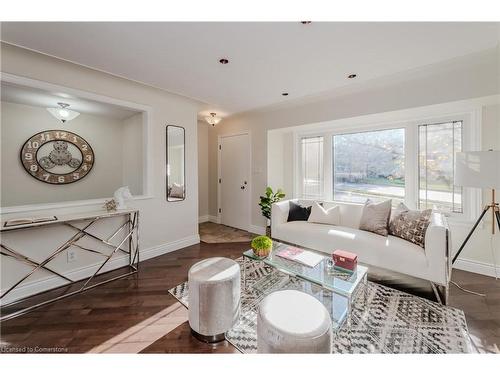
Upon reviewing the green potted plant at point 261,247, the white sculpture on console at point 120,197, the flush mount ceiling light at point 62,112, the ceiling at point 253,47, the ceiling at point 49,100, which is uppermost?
the ceiling at point 253,47

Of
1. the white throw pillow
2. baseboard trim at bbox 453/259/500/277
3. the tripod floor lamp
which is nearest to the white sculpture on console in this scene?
the white throw pillow

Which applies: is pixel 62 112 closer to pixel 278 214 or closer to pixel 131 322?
pixel 131 322

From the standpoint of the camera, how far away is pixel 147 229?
3.07 m

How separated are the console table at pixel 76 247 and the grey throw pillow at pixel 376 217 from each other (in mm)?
3014

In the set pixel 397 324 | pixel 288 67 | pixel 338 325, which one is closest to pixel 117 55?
pixel 288 67

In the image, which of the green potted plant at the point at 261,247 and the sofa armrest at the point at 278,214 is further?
the sofa armrest at the point at 278,214

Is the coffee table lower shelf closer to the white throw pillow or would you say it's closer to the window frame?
the white throw pillow

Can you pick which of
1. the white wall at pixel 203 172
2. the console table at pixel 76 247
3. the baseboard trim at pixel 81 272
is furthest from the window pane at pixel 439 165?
the white wall at pixel 203 172

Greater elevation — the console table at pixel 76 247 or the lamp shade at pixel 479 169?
the lamp shade at pixel 479 169

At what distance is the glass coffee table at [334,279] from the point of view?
5.44 ft

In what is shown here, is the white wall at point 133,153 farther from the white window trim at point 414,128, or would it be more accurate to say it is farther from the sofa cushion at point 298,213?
the white window trim at point 414,128

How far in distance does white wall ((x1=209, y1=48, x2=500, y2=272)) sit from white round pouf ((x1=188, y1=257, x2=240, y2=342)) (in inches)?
A: 108

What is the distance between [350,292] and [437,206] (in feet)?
7.87
